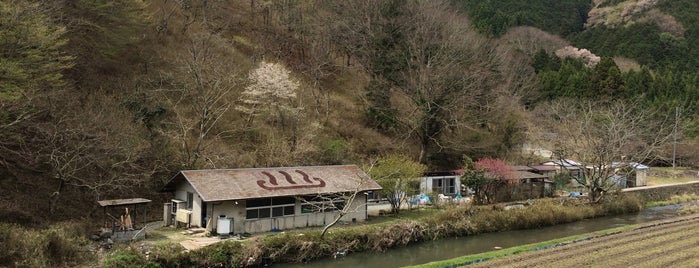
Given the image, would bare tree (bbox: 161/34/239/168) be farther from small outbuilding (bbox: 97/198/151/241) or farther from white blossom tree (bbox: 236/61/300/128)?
small outbuilding (bbox: 97/198/151/241)

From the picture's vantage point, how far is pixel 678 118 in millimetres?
51094

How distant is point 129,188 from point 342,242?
10.3m

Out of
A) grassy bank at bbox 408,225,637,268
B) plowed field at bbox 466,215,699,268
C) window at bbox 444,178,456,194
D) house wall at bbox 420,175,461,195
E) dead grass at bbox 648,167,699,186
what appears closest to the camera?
plowed field at bbox 466,215,699,268

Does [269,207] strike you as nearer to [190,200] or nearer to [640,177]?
[190,200]

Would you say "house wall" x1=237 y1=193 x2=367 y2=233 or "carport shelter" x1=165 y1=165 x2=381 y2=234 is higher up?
"carport shelter" x1=165 y1=165 x2=381 y2=234

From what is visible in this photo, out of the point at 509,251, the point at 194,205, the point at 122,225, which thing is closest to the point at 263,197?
the point at 194,205

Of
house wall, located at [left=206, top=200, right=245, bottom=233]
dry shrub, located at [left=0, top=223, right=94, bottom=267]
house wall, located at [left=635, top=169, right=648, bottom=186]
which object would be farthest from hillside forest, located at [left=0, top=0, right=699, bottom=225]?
house wall, located at [left=635, top=169, right=648, bottom=186]

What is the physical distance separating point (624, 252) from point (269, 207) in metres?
13.8

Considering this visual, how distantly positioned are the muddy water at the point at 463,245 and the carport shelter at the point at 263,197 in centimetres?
290

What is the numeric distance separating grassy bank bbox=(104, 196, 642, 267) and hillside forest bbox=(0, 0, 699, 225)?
6616mm

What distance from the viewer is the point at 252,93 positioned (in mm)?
32750

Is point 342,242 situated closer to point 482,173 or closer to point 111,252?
point 111,252

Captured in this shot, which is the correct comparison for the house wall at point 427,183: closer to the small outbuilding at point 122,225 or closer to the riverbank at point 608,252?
the riverbank at point 608,252

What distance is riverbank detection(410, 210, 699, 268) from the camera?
57.5 ft
